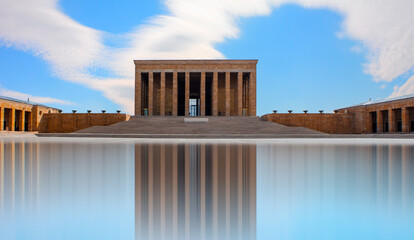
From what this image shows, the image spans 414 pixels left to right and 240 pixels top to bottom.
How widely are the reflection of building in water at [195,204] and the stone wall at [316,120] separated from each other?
22.4 meters

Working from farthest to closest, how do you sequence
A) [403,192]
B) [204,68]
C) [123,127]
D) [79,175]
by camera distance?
1. [204,68]
2. [123,127]
3. [79,175]
4. [403,192]

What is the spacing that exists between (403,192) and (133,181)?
3162mm

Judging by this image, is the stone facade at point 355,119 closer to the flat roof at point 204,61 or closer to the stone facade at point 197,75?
the stone facade at point 197,75

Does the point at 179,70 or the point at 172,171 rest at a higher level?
the point at 179,70

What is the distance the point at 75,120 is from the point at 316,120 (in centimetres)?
2336

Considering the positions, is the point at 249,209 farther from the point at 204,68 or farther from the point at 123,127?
the point at 204,68

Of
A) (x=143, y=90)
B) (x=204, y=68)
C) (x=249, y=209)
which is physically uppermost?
(x=204, y=68)

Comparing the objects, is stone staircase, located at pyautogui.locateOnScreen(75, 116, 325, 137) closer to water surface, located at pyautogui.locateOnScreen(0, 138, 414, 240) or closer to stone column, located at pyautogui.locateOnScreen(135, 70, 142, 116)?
stone column, located at pyautogui.locateOnScreen(135, 70, 142, 116)

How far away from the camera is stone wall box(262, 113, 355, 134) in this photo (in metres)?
25.7

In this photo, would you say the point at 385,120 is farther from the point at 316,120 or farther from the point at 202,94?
the point at 202,94

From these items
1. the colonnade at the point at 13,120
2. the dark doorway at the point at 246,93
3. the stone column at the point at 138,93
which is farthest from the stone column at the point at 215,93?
the colonnade at the point at 13,120

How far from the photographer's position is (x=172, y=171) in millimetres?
4168

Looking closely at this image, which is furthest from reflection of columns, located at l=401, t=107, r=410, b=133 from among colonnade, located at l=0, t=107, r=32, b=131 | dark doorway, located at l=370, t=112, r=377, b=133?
colonnade, located at l=0, t=107, r=32, b=131

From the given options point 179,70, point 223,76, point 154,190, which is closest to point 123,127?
point 179,70
